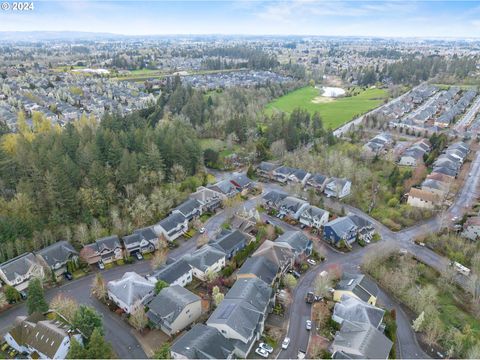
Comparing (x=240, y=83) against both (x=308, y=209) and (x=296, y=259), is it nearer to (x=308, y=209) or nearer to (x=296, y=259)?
(x=308, y=209)

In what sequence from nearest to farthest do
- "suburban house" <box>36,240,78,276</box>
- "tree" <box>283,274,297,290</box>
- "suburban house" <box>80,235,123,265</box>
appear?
"tree" <box>283,274,297,290</box>, "suburban house" <box>36,240,78,276</box>, "suburban house" <box>80,235,123,265</box>

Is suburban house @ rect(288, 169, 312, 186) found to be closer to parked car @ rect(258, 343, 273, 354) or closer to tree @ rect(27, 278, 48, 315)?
parked car @ rect(258, 343, 273, 354)

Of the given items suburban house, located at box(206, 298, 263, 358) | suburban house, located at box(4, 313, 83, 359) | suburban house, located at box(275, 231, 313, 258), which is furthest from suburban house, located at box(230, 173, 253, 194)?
suburban house, located at box(4, 313, 83, 359)

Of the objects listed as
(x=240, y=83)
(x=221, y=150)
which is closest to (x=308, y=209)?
(x=221, y=150)

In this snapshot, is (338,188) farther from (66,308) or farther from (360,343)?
(66,308)

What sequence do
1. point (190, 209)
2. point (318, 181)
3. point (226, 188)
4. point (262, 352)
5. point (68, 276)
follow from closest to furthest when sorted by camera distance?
1. point (262, 352)
2. point (68, 276)
3. point (190, 209)
4. point (226, 188)
5. point (318, 181)

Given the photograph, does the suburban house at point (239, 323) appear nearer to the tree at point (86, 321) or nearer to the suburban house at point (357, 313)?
the suburban house at point (357, 313)

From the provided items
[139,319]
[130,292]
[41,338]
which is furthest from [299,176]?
[41,338]
